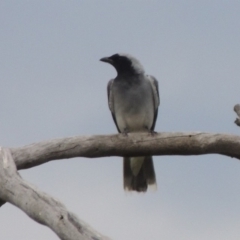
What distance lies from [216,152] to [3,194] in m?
2.45

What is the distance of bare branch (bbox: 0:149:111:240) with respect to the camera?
618 centimetres

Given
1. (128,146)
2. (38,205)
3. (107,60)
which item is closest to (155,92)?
(107,60)

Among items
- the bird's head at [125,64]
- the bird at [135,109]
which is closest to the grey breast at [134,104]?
the bird at [135,109]

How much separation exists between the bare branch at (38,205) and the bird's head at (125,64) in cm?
317

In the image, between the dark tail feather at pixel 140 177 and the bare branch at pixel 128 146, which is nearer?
the bare branch at pixel 128 146

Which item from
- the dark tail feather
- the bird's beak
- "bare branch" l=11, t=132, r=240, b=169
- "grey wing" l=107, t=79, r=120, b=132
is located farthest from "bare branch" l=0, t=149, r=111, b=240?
the bird's beak

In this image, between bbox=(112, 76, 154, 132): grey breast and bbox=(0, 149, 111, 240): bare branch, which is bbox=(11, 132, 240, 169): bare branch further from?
bbox=(112, 76, 154, 132): grey breast

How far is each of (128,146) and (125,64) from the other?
2.35 meters

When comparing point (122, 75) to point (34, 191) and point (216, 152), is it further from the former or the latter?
point (34, 191)

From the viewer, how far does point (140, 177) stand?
10297mm

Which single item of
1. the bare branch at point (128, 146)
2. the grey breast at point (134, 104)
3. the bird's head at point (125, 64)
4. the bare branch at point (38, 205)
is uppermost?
the bird's head at point (125, 64)

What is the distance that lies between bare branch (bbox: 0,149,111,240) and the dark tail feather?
2.73m

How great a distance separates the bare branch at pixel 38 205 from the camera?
618 cm

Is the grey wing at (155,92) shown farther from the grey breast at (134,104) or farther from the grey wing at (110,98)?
the grey wing at (110,98)
